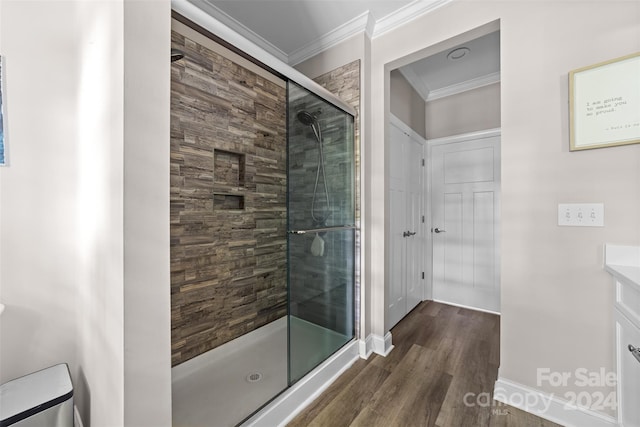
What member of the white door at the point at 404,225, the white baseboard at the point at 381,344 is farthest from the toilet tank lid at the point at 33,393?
the white door at the point at 404,225

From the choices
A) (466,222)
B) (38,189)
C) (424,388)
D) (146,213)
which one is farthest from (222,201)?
(466,222)

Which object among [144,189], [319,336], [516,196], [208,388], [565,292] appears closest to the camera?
[144,189]

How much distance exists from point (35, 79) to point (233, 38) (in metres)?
1.00

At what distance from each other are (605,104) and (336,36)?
183 cm

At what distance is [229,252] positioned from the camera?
2.18m

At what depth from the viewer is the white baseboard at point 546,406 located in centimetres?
136

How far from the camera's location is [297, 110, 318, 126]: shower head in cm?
171

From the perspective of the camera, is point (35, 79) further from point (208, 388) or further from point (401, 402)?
point (401, 402)

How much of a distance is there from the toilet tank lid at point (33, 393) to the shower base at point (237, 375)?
1.86ft

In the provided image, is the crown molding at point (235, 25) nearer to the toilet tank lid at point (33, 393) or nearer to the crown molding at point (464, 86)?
the crown molding at point (464, 86)

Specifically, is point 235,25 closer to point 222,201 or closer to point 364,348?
point 222,201

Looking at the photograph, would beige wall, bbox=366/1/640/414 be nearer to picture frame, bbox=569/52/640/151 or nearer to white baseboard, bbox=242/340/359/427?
picture frame, bbox=569/52/640/151

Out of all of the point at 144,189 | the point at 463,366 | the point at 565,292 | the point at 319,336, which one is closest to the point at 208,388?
the point at 319,336

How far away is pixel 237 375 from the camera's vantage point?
1838mm
